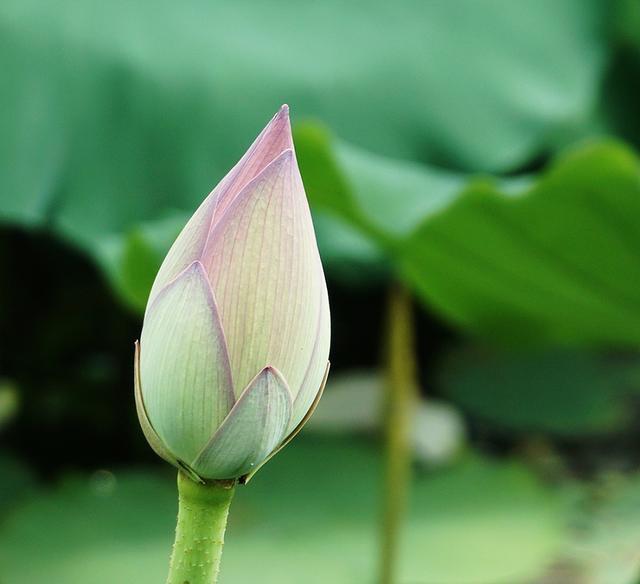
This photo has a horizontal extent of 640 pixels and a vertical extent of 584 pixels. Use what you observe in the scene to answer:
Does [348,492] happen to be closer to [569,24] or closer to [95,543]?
[95,543]

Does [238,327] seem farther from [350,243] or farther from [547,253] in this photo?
[350,243]

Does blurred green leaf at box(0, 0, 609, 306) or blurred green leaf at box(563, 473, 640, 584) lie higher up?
blurred green leaf at box(0, 0, 609, 306)

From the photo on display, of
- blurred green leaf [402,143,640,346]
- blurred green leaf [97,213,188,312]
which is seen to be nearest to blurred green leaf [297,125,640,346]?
blurred green leaf [402,143,640,346]

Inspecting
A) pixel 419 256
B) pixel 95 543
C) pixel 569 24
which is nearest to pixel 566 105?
pixel 569 24

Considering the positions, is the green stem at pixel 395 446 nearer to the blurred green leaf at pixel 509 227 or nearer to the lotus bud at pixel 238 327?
the blurred green leaf at pixel 509 227

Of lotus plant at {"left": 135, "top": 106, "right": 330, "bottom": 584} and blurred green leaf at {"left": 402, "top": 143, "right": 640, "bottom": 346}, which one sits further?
blurred green leaf at {"left": 402, "top": 143, "right": 640, "bottom": 346}

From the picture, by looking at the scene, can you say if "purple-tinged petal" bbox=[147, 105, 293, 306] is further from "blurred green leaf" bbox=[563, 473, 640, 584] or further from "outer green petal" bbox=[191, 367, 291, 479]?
"blurred green leaf" bbox=[563, 473, 640, 584]
